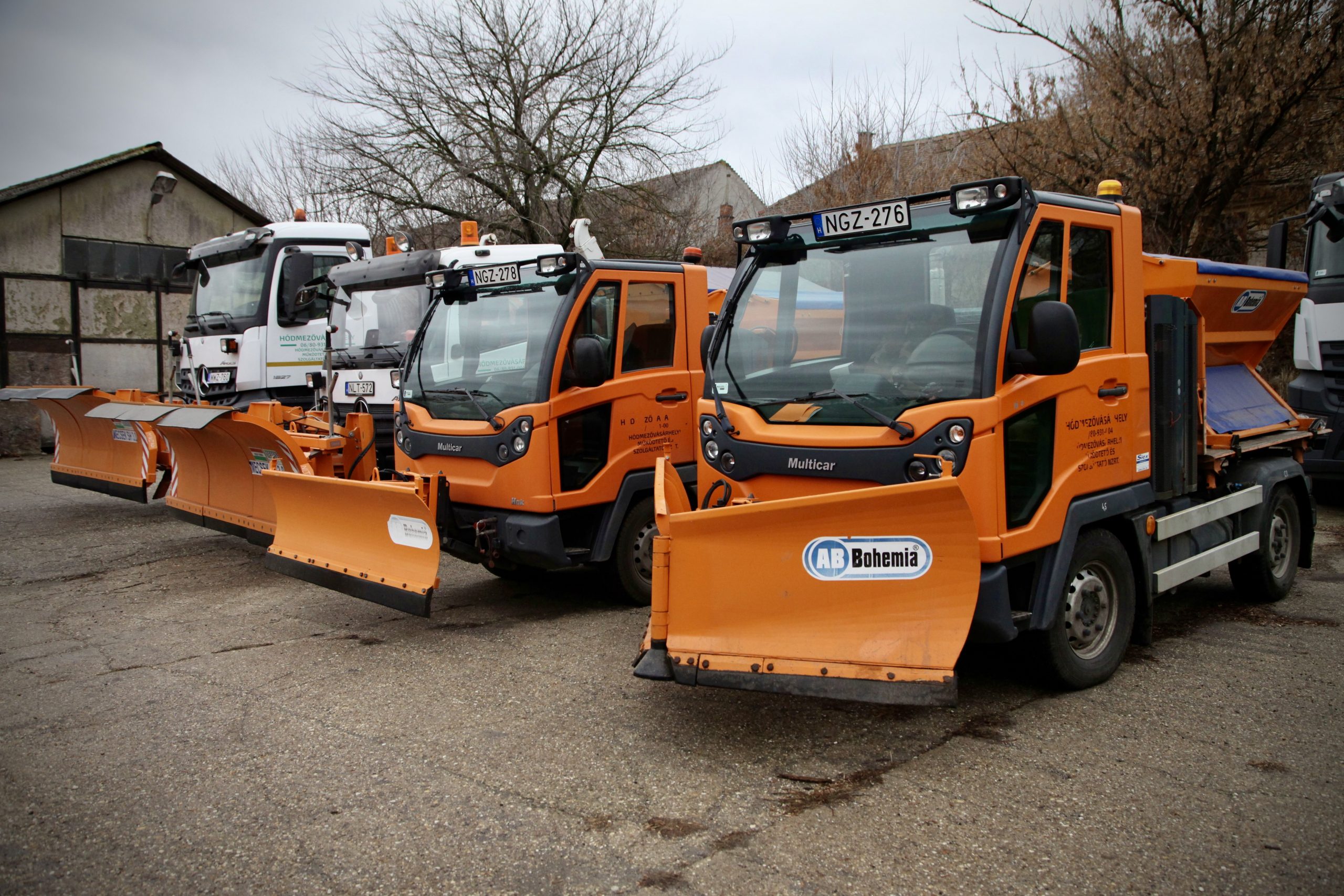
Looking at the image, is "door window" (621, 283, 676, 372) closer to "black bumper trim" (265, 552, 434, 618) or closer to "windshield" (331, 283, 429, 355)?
"black bumper trim" (265, 552, 434, 618)

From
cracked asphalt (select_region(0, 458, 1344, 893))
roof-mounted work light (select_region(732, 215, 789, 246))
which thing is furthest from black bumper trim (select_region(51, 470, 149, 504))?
roof-mounted work light (select_region(732, 215, 789, 246))

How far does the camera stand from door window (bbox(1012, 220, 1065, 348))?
4.26 metres

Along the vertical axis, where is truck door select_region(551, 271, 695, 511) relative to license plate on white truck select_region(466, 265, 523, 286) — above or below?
below

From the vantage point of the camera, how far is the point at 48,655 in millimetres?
5676

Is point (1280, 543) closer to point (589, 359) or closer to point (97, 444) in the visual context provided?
point (589, 359)

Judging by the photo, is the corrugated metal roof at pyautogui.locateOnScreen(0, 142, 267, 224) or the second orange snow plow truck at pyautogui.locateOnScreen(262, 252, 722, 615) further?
the corrugated metal roof at pyautogui.locateOnScreen(0, 142, 267, 224)

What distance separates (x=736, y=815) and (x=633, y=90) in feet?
61.4

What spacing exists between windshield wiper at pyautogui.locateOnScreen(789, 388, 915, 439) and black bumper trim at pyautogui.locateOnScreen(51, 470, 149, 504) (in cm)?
735

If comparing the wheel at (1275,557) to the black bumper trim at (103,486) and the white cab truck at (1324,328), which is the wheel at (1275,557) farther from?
the black bumper trim at (103,486)

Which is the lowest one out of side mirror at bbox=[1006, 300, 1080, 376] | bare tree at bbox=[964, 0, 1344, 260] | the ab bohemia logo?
the ab bohemia logo

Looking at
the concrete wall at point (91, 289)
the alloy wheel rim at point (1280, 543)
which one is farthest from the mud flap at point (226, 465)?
the concrete wall at point (91, 289)

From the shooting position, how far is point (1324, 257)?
999 centimetres

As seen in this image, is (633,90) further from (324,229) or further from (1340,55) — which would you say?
(1340,55)

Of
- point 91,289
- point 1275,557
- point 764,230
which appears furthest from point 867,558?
point 91,289
